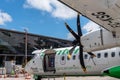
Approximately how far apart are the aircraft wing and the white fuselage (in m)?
6.80

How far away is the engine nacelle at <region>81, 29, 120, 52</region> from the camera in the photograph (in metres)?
15.8

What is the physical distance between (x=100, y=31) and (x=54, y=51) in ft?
32.0

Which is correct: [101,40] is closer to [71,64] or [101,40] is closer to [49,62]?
[71,64]

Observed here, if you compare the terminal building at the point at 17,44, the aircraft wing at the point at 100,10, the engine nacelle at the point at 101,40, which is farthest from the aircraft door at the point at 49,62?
the terminal building at the point at 17,44

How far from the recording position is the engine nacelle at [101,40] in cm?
1580

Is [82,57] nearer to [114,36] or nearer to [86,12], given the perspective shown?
[114,36]

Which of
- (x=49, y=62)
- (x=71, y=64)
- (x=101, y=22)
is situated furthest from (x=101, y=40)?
(x=49, y=62)

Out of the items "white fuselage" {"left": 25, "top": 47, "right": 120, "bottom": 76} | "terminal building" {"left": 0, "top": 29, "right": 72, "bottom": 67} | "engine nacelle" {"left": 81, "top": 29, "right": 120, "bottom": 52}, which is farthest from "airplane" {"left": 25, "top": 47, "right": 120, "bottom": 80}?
"terminal building" {"left": 0, "top": 29, "right": 72, "bottom": 67}

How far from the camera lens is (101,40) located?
53.2 ft

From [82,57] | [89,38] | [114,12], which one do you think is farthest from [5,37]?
[114,12]

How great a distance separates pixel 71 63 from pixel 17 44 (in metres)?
52.4

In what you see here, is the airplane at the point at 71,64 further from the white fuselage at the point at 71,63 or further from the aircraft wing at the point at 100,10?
the aircraft wing at the point at 100,10

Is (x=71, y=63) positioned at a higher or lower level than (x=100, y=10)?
lower

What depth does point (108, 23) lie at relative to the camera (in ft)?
46.4
